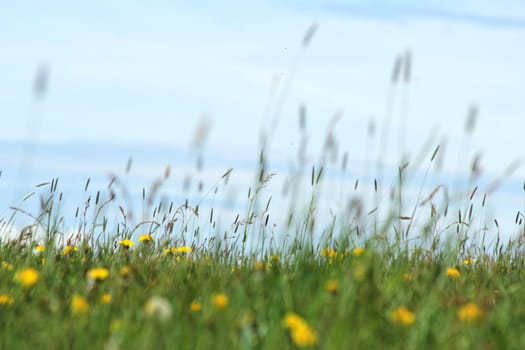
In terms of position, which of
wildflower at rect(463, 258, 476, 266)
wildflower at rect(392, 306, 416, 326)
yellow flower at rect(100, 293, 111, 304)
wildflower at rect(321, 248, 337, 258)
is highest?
wildflower at rect(463, 258, 476, 266)

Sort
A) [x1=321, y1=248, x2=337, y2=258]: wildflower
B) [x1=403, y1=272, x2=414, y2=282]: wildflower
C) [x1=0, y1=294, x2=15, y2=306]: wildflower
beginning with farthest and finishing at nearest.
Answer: [x1=321, y1=248, x2=337, y2=258]: wildflower, [x1=403, y1=272, x2=414, y2=282]: wildflower, [x1=0, y1=294, x2=15, y2=306]: wildflower

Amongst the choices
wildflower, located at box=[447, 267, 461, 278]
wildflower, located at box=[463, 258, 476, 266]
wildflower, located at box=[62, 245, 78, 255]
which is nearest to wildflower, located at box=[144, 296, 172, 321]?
wildflower, located at box=[62, 245, 78, 255]

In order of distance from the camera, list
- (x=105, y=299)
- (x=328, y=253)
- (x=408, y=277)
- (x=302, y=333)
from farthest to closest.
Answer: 1. (x=328, y=253)
2. (x=408, y=277)
3. (x=105, y=299)
4. (x=302, y=333)

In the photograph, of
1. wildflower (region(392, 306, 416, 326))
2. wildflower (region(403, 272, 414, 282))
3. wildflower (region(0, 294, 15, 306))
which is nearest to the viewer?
wildflower (region(392, 306, 416, 326))

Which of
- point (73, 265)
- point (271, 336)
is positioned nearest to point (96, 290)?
point (73, 265)

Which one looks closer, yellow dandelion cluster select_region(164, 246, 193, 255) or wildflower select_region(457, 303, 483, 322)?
wildflower select_region(457, 303, 483, 322)

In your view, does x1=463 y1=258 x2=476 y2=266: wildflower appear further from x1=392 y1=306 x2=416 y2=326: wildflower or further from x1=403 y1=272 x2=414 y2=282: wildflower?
x1=392 y1=306 x2=416 y2=326: wildflower

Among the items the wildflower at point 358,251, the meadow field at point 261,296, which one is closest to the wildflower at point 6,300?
the meadow field at point 261,296

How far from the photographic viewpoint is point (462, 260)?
528 cm

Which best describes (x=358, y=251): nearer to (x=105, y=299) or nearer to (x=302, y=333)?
(x=105, y=299)

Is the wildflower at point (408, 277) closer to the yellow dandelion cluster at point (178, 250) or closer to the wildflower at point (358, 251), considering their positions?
the wildflower at point (358, 251)

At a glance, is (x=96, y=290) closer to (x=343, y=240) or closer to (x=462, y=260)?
(x=343, y=240)

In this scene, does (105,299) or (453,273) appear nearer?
(105,299)

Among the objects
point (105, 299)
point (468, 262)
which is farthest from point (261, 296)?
point (468, 262)
